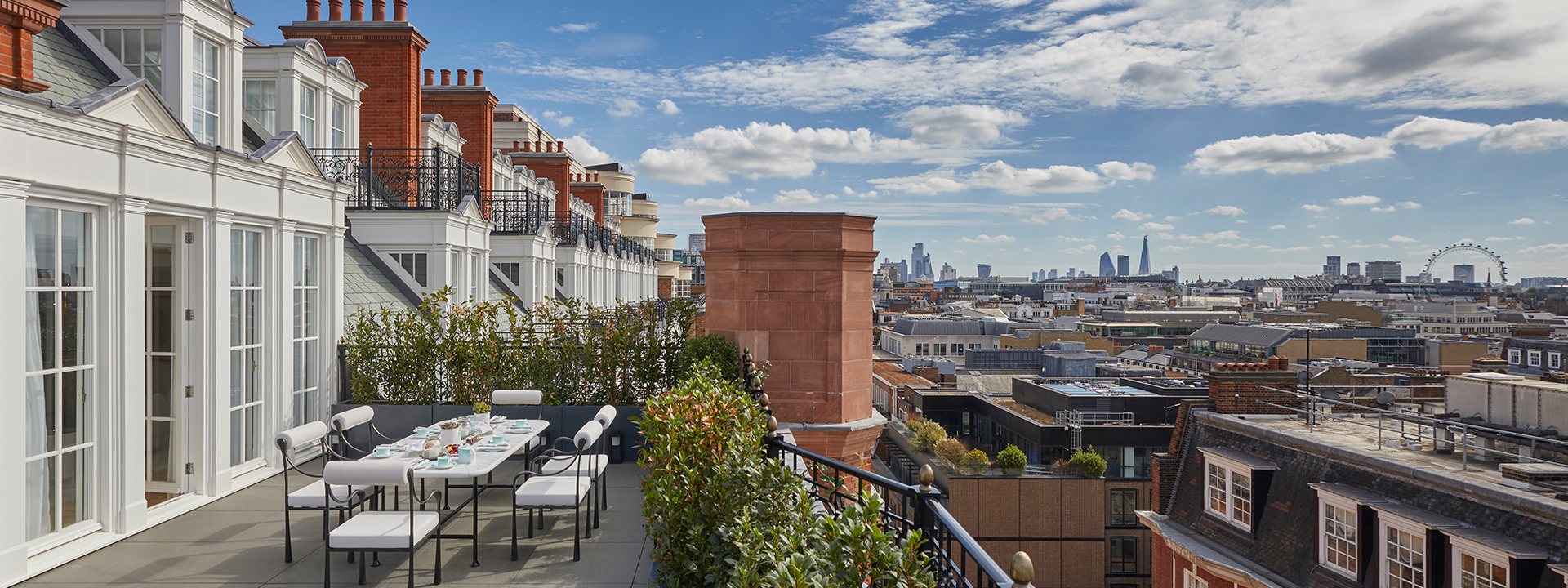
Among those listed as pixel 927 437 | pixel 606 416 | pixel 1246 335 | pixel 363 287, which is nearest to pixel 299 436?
pixel 606 416

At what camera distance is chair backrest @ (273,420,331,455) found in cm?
537

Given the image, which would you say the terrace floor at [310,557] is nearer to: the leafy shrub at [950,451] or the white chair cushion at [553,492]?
the white chair cushion at [553,492]

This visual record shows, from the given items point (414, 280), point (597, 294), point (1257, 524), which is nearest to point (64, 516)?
point (414, 280)

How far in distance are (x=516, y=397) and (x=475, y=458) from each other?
2.46 m

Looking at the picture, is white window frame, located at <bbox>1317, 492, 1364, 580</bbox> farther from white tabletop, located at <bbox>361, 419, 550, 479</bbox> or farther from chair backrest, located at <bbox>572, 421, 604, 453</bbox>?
white tabletop, located at <bbox>361, 419, 550, 479</bbox>

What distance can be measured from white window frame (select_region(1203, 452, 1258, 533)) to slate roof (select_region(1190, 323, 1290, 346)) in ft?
194

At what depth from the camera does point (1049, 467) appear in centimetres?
3069

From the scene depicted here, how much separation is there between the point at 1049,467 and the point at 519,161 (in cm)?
2316

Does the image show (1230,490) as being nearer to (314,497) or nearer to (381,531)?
(381,531)

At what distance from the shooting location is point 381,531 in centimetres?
468

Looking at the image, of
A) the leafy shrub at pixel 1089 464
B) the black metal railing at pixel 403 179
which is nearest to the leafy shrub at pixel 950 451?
the leafy shrub at pixel 1089 464

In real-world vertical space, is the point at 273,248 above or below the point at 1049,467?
above

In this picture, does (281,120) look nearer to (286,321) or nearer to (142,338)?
(286,321)

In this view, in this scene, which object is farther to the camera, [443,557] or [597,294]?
[597,294]
